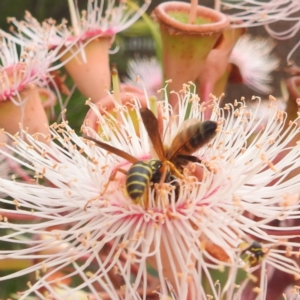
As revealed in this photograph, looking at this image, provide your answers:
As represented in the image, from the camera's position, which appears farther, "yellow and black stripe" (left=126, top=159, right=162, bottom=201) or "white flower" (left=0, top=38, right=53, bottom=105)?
"white flower" (left=0, top=38, right=53, bottom=105)

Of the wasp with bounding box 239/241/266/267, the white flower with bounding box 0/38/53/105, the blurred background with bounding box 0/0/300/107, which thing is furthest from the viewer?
the blurred background with bounding box 0/0/300/107

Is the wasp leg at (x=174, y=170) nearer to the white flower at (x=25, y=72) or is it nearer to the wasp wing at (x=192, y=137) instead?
the wasp wing at (x=192, y=137)

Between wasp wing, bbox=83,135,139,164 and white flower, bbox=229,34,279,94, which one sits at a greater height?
white flower, bbox=229,34,279,94

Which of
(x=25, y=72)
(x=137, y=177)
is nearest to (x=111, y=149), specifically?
(x=137, y=177)

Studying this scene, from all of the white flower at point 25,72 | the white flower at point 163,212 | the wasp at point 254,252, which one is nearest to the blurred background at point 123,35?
the white flower at point 25,72

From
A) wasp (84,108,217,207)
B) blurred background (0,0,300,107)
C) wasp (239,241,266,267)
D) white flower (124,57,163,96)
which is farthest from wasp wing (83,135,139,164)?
blurred background (0,0,300,107)

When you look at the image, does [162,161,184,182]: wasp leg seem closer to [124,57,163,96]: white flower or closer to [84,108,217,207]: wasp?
[84,108,217,207]: wasp

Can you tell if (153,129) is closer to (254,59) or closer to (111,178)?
(111,178)

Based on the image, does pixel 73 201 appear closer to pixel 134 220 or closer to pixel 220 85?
pixel 134 220
